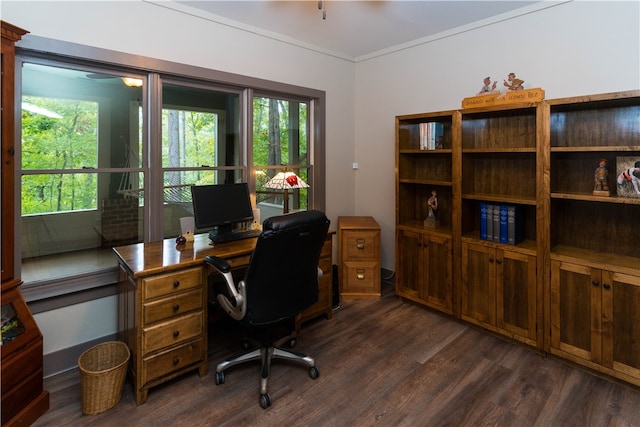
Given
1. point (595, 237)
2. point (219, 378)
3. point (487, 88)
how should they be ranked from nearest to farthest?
point (219, 378), point (595, 237), point (487, 88)

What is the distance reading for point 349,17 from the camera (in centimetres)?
301

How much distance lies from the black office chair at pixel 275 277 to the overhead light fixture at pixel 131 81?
1.54m

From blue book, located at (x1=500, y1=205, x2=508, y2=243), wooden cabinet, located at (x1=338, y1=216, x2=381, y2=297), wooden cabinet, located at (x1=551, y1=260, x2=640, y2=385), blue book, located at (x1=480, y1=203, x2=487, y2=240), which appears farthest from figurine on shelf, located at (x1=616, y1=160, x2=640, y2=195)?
wooden cabinet, located at (x1=338, y1=216, x2=381, y2=297)

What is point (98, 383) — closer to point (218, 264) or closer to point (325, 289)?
point (218, 264)

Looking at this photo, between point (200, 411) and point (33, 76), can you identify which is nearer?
point (200, 411)

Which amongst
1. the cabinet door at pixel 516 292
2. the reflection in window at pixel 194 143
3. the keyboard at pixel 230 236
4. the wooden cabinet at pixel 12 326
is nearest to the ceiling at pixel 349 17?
the reflection in window at pixel 194 143

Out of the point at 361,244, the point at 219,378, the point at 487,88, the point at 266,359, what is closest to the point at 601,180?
the point at 487,88

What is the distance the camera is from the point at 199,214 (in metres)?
2.59

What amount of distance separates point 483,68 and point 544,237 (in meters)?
1.61

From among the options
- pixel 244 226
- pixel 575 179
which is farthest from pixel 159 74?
pixel 575 179

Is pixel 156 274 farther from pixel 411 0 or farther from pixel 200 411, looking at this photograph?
pixel 411 0

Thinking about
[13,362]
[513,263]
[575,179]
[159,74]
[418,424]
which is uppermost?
[159,74]

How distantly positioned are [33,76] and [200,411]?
7.65 ft

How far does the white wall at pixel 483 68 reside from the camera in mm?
2480
